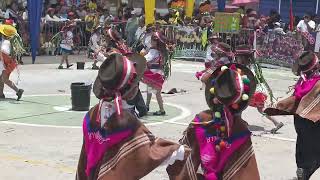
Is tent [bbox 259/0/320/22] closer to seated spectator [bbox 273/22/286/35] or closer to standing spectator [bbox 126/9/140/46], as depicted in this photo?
seated spectator [bbox 273/22/286/35]

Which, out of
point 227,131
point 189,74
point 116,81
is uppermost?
point 116,81

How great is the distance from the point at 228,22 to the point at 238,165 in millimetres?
16661

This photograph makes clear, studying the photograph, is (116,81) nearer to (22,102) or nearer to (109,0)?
(22,102)

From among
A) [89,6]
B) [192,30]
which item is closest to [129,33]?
[192,30]

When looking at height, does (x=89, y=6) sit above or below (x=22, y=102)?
above

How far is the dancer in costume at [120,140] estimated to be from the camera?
4395mm

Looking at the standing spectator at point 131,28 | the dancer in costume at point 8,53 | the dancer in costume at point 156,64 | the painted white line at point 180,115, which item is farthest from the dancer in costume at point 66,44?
the dancer in costume at point 156,64

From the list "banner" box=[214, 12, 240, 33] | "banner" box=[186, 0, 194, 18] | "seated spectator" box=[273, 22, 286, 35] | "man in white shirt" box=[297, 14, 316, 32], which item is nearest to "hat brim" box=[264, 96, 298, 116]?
"seated spectator" box=[273, 22, 286, 35]

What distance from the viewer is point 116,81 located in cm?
441

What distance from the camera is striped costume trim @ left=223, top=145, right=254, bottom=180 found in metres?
4.62

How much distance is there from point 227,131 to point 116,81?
925mm

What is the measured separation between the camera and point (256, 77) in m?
9.49

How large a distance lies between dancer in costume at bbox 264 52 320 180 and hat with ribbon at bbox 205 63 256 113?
6.09ft

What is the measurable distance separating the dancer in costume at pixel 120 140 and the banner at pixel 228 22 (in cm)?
1667
